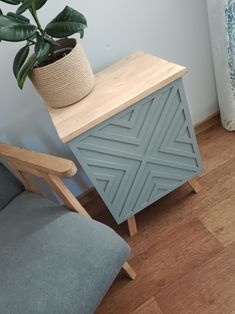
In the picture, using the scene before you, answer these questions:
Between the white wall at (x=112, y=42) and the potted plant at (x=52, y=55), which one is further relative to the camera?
the white wall at (x=112, y=42)

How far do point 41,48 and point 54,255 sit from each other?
A: 2.02 feet

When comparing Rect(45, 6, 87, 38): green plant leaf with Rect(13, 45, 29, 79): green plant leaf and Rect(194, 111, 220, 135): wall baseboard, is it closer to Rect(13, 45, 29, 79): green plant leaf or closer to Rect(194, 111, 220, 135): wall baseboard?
Rect(13, 45, 29, 79): green plant leaf

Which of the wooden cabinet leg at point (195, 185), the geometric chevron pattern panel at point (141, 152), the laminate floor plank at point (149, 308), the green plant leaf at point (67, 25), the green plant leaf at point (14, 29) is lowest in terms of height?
the laminate floor plank at point (149, 308)

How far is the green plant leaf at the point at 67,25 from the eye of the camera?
2.88ft

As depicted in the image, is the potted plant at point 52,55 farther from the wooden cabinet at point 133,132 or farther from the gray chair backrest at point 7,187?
the gray chair backrest at point 7,187

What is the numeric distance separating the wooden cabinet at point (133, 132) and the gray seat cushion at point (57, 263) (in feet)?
0.70

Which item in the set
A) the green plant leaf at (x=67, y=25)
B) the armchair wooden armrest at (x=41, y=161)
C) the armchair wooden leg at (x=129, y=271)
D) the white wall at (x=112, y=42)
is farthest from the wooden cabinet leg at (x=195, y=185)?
the green plant leaf at (x=67, y=25)

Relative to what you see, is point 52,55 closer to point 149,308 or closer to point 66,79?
point 66,79

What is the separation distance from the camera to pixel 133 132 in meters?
1.01

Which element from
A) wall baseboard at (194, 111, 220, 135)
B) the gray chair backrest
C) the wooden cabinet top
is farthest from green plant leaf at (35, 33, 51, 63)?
wall baseboard at (194, 111, 220, 135)

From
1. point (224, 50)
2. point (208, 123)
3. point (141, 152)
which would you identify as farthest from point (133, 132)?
point (208, 123)

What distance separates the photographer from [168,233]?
127 cm

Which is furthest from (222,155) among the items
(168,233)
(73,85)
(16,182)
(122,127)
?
(16,182)

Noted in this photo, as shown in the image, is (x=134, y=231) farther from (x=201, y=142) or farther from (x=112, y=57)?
(x=112, y=57)
